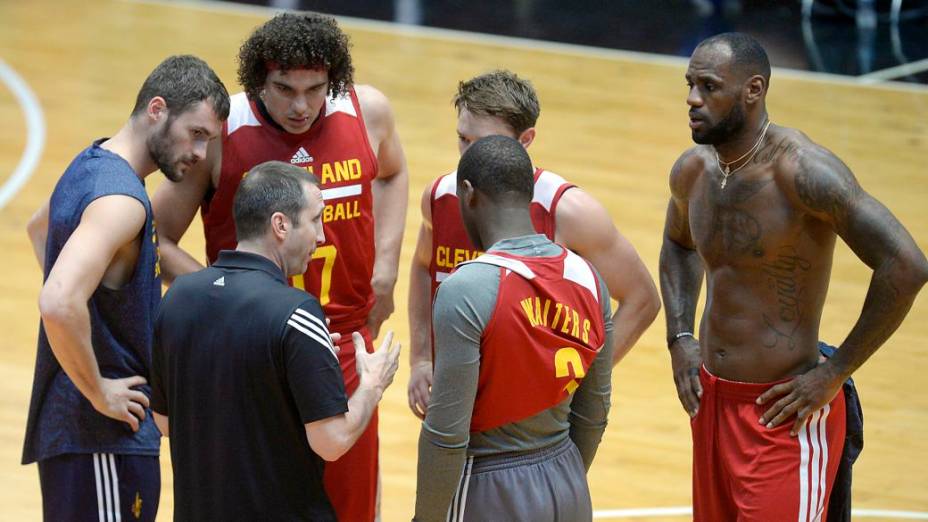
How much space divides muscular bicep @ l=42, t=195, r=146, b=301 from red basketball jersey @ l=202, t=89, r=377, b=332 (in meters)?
0.57

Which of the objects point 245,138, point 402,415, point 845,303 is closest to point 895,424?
point 845,303

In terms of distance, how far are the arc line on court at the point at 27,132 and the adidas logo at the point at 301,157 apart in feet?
14.1

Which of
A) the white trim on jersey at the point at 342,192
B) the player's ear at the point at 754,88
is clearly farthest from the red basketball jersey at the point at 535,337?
the white trim on jersey at the point at 342,192

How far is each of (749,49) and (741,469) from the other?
1.14 metres

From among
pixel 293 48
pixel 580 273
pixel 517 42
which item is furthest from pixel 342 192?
pixel 517 42

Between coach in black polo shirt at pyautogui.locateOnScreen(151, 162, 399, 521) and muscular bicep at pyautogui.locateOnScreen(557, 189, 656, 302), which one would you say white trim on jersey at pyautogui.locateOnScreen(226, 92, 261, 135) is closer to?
coach in black polo shirt at pyautogui.locateOnScreen(151, 162, 399, 521)

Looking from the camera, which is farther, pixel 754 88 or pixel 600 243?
pixel 600 243

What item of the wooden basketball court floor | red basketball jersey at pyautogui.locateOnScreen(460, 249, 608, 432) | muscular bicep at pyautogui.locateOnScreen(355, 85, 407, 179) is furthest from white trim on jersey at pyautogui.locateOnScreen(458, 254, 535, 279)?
the wooden basketball court floor

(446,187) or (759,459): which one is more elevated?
(446,187)

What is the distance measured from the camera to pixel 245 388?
116 inches

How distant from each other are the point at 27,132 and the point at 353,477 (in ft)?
18.5

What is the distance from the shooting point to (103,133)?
859cm

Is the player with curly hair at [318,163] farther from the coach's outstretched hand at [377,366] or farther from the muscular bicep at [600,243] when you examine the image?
the coach's outstretched hand at [377,366]

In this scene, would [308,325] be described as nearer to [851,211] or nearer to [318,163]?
[318,163]
